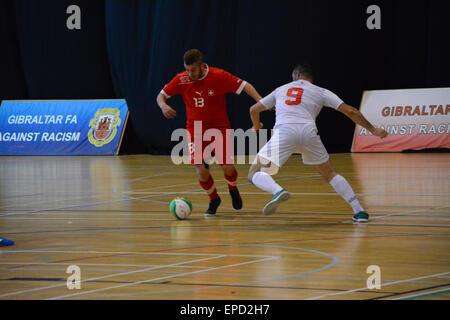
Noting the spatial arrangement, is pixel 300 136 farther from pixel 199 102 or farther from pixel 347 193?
pixel 199 102

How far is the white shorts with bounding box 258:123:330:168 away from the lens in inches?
275

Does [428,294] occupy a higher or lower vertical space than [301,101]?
lower

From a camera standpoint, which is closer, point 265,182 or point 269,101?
point 265,182

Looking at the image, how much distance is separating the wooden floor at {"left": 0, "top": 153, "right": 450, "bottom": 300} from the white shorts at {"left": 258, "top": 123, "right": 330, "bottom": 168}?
659 millimetres

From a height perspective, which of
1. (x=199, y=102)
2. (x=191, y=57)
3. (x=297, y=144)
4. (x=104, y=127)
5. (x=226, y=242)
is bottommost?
(x=226, y=242)

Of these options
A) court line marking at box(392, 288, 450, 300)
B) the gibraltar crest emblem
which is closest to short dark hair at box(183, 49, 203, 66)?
court line marking at box(392, 288, 450, 300)

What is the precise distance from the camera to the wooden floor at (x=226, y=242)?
4.28 meters

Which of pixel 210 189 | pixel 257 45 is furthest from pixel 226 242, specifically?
pixel 257 45

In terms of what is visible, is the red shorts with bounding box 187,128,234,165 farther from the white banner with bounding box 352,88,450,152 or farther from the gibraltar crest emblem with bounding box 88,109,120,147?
the gibraltar crest emblem with bounding box 88,109,120,147

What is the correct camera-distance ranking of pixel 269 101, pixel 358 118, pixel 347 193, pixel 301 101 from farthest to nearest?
pixel 269 101 → pixel 301 101 → pixel 347 193 → pixel 358 118

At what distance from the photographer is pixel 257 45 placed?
17953mm

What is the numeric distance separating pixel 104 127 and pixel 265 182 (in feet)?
46.6

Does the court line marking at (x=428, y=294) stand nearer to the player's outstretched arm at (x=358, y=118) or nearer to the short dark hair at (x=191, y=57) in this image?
the player's outstretched arm at (x=358, y=118)

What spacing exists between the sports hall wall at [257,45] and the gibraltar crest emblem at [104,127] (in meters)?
0.49
